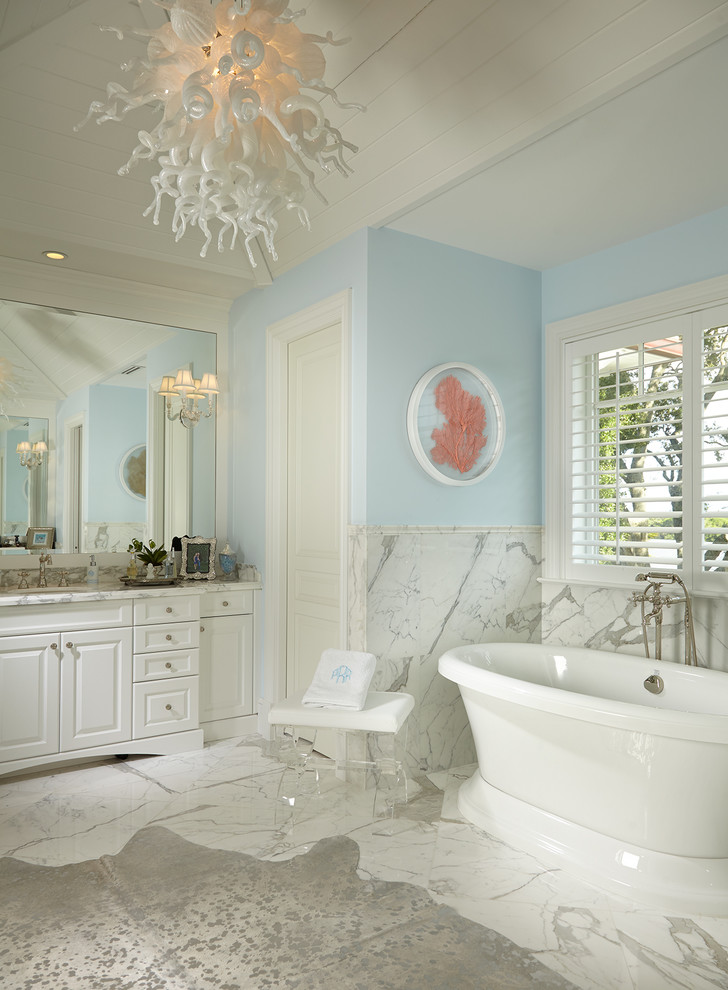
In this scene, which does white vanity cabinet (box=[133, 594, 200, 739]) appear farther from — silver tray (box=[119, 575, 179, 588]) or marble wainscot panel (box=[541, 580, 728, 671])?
marble wainscot panel (box=[541, 580, 728, 671])

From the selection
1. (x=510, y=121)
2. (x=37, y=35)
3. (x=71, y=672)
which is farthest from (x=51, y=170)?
(x=71, y=672)

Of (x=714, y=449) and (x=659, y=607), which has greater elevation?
(x=714, y=449)

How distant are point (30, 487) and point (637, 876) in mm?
3372

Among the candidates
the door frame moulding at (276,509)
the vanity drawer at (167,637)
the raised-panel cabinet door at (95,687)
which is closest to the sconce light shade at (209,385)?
the door frame moulding at (276,509)

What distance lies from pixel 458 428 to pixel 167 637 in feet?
6.16

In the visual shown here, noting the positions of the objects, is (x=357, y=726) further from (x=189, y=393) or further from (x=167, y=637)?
(x=189, y=393)

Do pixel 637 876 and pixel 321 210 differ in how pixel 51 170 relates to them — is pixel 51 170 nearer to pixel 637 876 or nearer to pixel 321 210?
pixel 321 210

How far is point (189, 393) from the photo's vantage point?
4379 millimetres

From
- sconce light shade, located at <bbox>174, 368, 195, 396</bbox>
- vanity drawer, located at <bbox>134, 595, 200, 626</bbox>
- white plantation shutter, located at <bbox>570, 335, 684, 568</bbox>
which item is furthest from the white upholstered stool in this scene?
sconce light shade, located at <bbox>174, 368, 195, 396</bbox>

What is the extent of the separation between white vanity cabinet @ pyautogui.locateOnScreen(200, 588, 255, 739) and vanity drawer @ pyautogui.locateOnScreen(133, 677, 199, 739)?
15 centimetres

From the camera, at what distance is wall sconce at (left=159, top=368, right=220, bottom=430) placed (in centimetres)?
432

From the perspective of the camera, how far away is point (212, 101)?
6.03ft

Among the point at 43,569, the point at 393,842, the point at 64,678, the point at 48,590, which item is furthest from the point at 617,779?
the point at 43,569

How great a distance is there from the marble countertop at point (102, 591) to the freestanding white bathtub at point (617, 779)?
148cm
